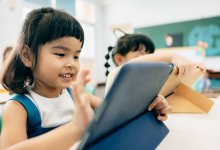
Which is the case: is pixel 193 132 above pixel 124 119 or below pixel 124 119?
below

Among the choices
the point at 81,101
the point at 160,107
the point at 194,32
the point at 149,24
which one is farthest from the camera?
the point at 149,24

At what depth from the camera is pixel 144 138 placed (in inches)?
15.5

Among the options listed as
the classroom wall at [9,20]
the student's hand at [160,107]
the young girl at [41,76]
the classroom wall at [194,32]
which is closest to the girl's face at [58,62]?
the young girl at [41,76]

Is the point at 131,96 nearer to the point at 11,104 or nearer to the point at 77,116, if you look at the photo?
the point at 77,116

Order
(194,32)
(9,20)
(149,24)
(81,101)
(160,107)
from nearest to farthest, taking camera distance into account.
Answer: (81,101)
(160,107)
(9,20)
(194,32)
(149,24)

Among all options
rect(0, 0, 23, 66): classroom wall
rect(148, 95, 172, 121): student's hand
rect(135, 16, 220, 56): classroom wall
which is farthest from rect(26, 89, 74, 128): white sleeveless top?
rect(135, 16, 220, 56): classroom wall

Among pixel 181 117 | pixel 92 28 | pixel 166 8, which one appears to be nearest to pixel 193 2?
pixel 166 8

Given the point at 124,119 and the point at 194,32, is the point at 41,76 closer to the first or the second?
the point at 124,119

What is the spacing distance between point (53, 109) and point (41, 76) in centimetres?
10

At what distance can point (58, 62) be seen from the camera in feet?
1.82

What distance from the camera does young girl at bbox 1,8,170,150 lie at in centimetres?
50

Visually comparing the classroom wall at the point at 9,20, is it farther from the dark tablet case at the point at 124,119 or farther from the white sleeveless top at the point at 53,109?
the dark tablet case at the point at 124,119

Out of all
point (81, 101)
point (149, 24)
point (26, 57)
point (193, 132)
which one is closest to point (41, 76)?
point (26, 57)

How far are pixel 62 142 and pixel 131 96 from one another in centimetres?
15
